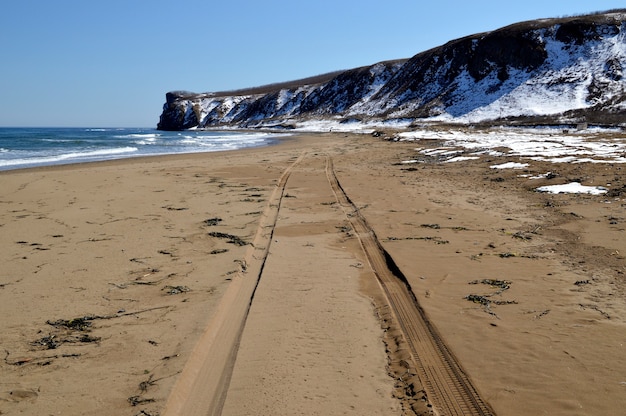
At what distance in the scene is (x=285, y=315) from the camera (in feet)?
16.5

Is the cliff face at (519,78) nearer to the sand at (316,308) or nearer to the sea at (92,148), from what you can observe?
the sea at (92,148)

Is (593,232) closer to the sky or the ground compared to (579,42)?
closer to the ground

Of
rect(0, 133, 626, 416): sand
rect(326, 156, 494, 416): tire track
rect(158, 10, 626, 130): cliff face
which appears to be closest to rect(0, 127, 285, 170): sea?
rect(0, 133, 626, 416): sand

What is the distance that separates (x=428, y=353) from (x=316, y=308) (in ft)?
4.79

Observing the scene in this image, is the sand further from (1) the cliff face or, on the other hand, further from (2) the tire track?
(1) the cliff face

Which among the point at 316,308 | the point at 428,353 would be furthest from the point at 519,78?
the point at 428,353

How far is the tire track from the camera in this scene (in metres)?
3.46

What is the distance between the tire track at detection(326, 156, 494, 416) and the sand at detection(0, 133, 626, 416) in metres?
0.02

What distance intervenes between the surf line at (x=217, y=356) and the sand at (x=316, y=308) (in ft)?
0.06

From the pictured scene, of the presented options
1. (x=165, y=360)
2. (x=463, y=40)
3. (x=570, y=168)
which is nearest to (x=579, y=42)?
(x=463, y=40)

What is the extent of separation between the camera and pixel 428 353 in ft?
13.8

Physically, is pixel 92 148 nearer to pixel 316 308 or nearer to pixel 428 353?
pixel 316 308

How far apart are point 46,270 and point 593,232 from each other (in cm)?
887

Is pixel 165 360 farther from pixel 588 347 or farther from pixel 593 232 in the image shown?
pixel 593 232
